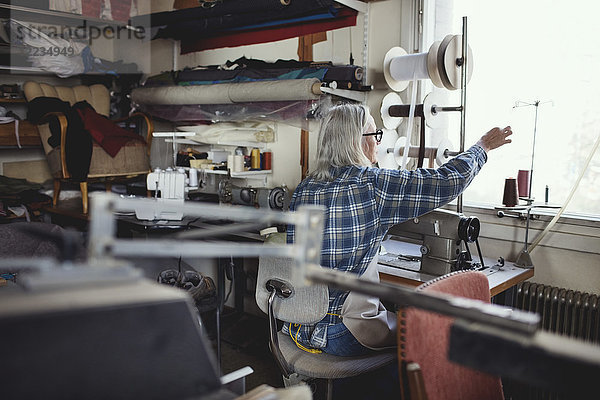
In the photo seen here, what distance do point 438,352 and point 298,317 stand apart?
0.68m

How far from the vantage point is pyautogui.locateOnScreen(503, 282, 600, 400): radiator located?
2.23 metres

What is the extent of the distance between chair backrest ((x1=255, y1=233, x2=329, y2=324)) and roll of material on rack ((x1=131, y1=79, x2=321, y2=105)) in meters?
1.19

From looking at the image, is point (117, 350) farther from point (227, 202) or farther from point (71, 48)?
point (71, 48)

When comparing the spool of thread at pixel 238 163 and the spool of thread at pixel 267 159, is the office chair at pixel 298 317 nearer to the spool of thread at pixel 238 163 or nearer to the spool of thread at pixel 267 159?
the spool of thread at pixel 238 163

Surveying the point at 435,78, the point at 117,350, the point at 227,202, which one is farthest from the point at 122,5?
the point at 117,350

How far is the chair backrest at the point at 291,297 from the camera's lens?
178cm

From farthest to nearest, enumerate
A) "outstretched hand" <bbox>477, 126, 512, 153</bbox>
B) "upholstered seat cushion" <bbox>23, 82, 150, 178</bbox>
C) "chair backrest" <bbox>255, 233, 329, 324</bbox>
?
1. "upholstered seat cushion" <bbox>23, 82, 150, 178</bbox>
2. "outstretched hand" <bbox>477, 126, 512, 153</bbox>
3. "chair backrest" <bbox>255, 233, 329, 324</bbox>

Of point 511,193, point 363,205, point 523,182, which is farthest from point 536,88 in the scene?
point 363,205

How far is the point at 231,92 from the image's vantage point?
317 cm

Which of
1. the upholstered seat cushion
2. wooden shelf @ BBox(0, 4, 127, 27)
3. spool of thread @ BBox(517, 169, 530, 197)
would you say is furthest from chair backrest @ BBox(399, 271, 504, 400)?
wooden shelf @ BBox(0, 4, 127, 27)

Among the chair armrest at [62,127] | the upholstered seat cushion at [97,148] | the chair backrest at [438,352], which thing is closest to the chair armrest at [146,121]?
the upholstered seat cushion at [97,148]

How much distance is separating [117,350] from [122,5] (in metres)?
4.06

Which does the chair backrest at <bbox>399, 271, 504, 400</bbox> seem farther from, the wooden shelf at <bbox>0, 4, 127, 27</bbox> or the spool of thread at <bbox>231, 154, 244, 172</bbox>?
the wooden shelf at <bbox>0, 4, 127, 27</bbox>

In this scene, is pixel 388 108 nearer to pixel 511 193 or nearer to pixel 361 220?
pixel 511 193
